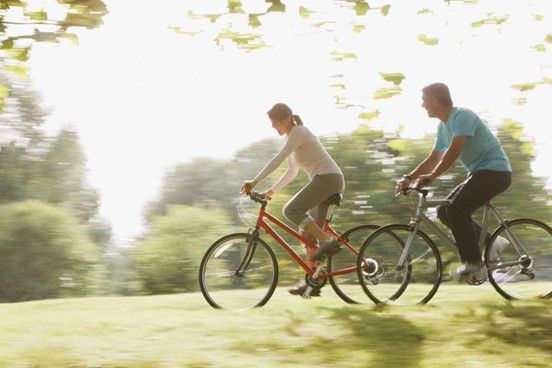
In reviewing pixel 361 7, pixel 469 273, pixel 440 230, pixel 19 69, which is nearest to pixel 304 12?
pixel 361 7

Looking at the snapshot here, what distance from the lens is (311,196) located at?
8688 mm

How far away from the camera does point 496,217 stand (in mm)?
8742

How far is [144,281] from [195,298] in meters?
28.4

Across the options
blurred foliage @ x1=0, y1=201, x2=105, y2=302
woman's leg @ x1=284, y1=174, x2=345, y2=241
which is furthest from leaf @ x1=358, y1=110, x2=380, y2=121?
blurred foliage @ x1=0, y1=201, x2=105, y2=302

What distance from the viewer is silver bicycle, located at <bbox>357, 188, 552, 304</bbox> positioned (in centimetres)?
859

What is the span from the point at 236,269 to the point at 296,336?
177 cm

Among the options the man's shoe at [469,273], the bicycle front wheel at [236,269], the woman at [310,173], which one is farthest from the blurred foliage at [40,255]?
the man's shoe at [469,273]

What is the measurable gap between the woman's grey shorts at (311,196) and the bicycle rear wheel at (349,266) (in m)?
0.50

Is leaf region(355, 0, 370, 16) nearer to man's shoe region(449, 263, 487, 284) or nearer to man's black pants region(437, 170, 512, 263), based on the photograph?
→ man's black pants region(437, 170, 512, 263)

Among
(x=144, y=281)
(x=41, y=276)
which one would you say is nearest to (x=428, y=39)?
(x=144, y=281)

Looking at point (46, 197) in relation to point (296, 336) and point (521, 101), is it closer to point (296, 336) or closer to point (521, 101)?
point (521, 101)

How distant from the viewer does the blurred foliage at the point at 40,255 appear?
4484 centimetres

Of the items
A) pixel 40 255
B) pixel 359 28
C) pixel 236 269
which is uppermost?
pixel 359 28

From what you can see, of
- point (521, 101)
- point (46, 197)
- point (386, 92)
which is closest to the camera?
point (386, 92)
